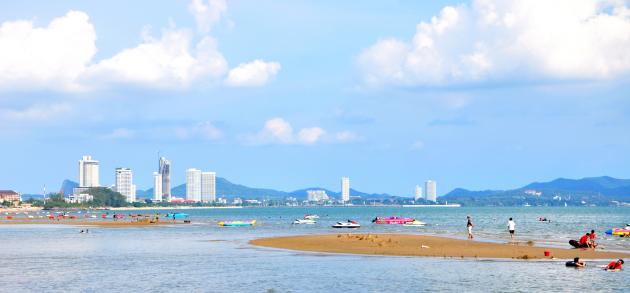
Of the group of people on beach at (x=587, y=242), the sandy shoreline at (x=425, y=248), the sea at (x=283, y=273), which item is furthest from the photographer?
the group of people on beach at (x=587, y=242)

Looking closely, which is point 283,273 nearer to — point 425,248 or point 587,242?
point 425,248

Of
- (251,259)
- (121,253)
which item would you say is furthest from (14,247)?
(251,259)

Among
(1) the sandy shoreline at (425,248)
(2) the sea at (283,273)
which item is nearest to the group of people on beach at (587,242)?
(1) the sandy shoreline at (425,248)

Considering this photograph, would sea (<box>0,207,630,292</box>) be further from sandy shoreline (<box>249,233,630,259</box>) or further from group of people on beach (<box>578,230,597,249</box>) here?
group of people on beach (<box>578,230,597,249</box>)

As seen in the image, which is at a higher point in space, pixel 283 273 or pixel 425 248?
pixel 425 248

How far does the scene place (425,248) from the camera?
6944 cm

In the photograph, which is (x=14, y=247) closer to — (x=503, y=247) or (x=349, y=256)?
(x=349, y=256)

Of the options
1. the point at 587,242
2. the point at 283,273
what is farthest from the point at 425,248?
the point at 283,273

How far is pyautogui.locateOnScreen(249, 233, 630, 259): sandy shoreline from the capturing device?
61500 mm

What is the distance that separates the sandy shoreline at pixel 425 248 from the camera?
61.5 meters

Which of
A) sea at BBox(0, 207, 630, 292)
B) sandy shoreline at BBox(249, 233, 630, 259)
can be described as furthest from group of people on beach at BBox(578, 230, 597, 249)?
sea at BBox(0, 207, 630, 292)

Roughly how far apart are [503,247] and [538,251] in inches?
225

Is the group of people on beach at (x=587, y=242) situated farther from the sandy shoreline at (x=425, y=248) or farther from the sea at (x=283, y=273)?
the sea at (x=283, y=273)

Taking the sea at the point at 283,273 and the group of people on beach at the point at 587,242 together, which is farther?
the group of people on beach at the point at 587,242
